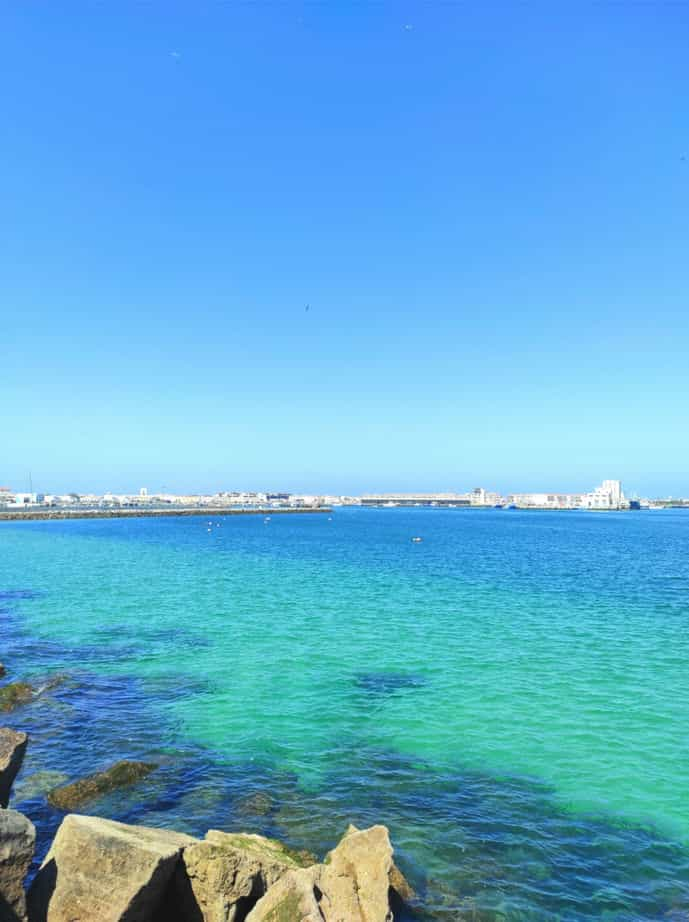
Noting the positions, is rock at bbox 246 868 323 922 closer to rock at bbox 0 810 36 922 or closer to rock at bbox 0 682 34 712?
rock at bbox 0 810 36 922

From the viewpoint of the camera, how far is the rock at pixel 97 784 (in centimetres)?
1153

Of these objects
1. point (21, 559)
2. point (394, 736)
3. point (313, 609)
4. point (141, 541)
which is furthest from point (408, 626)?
point (141, 541)

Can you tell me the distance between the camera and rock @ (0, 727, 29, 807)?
9.41 m

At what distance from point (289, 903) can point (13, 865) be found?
10.5 feet

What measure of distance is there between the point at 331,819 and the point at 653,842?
5.76m

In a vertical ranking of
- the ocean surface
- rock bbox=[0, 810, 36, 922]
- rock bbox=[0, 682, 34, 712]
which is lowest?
the ocean surface

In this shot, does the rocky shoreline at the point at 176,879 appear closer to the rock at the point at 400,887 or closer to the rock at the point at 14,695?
the rock at the point at 400,887

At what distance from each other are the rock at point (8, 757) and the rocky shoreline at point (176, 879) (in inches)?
80.8

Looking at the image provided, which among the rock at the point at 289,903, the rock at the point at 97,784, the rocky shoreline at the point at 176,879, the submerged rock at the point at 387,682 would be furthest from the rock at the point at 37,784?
the submerged rock at the point at 387,682

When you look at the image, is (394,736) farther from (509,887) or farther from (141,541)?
(141,541)

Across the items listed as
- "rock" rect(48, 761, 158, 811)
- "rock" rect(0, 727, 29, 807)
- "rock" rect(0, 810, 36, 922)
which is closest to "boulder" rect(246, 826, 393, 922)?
"rock" rect(0, 810, 36, 922)

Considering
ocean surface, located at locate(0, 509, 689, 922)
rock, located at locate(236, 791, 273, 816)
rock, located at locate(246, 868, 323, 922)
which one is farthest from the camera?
rock, located at locate(236, 791, 273, 816)

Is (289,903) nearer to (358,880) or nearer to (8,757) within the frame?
(358,880)

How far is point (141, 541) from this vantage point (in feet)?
279
